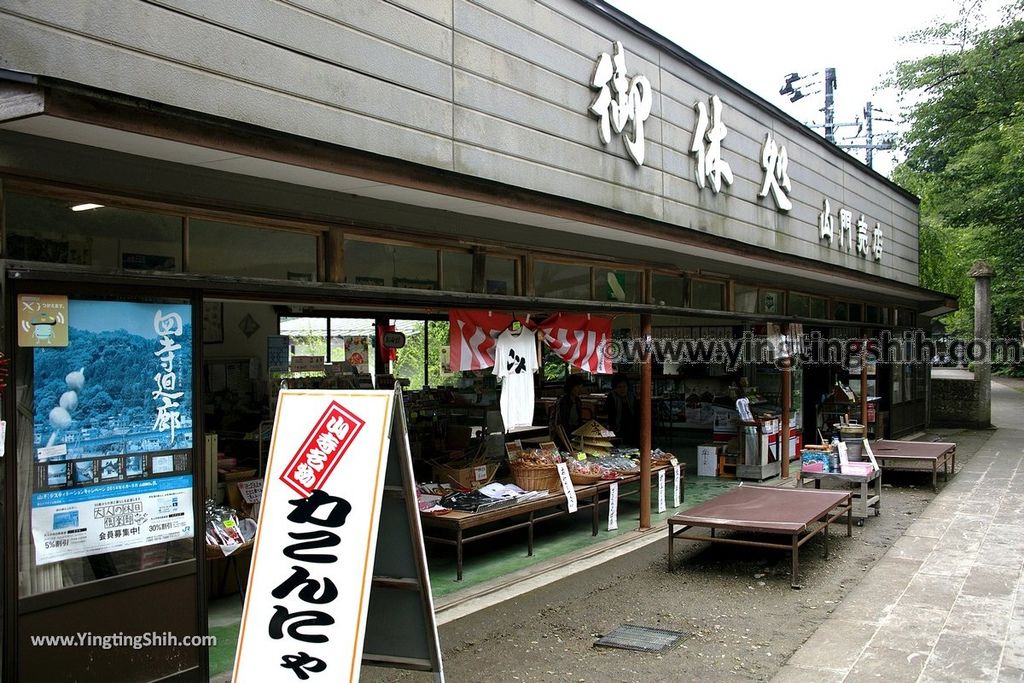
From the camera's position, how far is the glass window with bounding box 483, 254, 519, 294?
763 centimetres

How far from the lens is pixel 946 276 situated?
2823 centimetres

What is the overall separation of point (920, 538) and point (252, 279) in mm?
8841

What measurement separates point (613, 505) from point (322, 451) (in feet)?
20.9

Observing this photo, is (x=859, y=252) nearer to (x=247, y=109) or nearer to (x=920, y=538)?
(x=920, y=538)

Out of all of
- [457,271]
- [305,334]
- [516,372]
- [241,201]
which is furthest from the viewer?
[305,334]

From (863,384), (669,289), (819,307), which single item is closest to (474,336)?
(669,289)

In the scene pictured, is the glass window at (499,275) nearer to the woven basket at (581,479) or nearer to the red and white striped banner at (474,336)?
the red and white striped banner at (474,336)

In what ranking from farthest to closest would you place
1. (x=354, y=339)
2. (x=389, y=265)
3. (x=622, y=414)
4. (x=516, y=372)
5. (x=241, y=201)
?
(x=622, y=414)
(x=354, y=339)
(x=516, y=372)
(x=389, y=265)
(x=241, y=201)

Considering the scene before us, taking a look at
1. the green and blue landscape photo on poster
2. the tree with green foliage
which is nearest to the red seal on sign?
the green and blue landscape photo on poster

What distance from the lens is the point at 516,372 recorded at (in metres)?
8.49

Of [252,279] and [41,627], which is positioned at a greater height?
[252,279]

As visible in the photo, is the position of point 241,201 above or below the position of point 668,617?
above

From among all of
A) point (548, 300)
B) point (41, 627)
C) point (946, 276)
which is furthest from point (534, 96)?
point (946, 276)

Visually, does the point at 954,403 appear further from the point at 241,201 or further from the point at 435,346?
the point at 241,201
